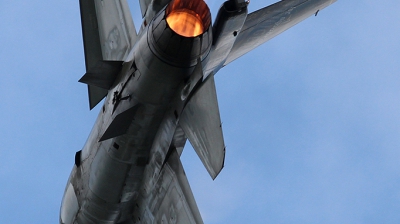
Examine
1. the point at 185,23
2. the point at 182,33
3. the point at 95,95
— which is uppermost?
the point at 185,23

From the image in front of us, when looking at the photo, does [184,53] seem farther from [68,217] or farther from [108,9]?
[68,217]

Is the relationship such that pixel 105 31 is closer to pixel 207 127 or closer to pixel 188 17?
pixel 188 17

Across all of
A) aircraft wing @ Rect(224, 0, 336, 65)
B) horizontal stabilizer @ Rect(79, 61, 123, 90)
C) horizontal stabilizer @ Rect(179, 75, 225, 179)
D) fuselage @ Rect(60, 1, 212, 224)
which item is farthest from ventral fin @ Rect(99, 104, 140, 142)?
aircraft wing @ Rect(224, 0, 336, 65)

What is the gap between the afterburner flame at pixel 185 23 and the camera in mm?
7734

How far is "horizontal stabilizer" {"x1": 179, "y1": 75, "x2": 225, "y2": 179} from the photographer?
756 centimetres

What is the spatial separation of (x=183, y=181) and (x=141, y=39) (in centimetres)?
279

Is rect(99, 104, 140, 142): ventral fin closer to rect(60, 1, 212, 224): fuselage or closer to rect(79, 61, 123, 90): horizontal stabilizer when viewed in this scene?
rect(60, 1, 212, 224): fuselage

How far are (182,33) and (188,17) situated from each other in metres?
0.27

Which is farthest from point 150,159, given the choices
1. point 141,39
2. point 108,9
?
→ point 108,9

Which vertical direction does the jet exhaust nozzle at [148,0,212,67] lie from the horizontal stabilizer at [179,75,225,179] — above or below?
above

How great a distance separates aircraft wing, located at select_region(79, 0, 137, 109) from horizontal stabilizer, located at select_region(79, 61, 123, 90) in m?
0.91

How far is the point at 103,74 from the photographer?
943 centimetres

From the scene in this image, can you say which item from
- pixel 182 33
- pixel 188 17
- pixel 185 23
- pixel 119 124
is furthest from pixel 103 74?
pixel 188 17

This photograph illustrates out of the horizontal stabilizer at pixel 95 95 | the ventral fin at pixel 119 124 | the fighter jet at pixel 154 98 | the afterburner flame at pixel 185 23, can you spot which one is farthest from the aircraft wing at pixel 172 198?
the afterburner flame at pixel 185 23
